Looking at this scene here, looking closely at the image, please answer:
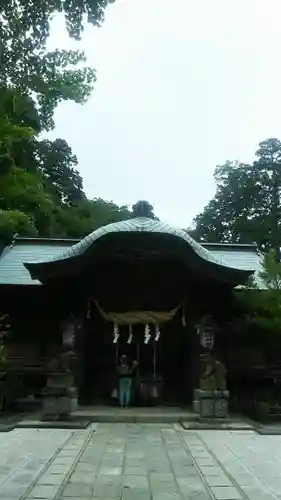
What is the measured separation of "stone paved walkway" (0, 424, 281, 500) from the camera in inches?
253

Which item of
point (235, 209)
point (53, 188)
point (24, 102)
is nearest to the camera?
point (24, 102)

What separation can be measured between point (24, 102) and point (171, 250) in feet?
28.8

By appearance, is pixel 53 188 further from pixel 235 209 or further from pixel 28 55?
pixel 28 55

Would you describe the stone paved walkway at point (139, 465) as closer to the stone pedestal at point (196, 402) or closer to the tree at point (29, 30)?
the stone pedestal at point (196, 402)

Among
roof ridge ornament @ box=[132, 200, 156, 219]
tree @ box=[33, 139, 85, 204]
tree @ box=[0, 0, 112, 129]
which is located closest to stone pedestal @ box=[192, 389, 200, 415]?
roof ridge ornament @ box=[132, 200, 156, 219]

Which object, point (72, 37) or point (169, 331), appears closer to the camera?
point (72, 37)

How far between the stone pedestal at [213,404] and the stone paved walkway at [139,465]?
56.3 inches

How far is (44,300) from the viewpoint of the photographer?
1616cm

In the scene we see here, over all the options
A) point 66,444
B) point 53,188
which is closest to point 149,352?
point 66,444

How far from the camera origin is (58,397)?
43.5 feet

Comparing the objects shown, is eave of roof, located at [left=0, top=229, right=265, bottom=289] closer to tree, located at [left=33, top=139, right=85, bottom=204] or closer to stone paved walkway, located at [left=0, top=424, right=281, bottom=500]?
stone paved walkway, located at [left=0, top=424, right=281, bottom=500]

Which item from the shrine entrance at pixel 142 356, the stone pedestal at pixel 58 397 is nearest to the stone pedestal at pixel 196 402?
the shrine entrance at pixel 142 356

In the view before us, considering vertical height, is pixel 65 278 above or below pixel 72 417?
above

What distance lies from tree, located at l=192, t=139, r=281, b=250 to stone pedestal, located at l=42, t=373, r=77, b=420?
26592mm
